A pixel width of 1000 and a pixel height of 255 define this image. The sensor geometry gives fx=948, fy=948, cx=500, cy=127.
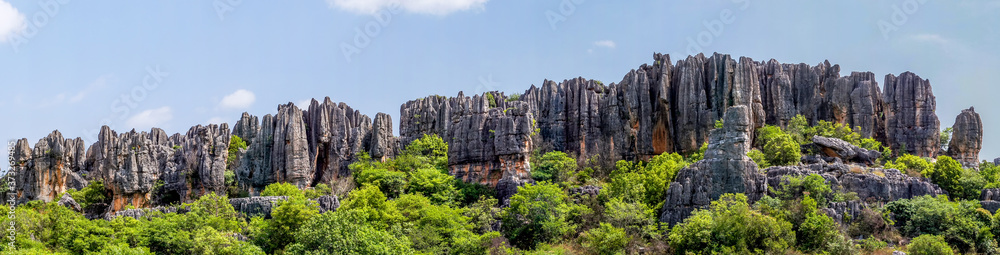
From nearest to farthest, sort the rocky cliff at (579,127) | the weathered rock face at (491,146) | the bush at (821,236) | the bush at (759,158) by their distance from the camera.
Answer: the bush at (821,236) → the bush at (759,158) → the weathered rock face at (491,146) → the rocky cliff at (579,127)

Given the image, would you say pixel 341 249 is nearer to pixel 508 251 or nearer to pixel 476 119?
pixel 508 251

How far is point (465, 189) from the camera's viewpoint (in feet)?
179

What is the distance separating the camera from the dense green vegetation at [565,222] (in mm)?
41656

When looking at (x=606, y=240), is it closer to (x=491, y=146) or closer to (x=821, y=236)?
(x=821, y=236)

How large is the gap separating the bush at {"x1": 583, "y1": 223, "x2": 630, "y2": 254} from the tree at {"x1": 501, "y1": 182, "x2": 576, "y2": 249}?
2.45 m

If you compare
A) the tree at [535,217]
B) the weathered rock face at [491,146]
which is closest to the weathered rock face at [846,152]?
the tree at [535,217]

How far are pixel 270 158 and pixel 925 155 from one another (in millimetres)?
41638

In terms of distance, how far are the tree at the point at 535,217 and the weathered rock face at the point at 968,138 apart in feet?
86.6

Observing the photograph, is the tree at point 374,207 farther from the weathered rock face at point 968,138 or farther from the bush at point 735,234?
the weathered rock face at point 968,138

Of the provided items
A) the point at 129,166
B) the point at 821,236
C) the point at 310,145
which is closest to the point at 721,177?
the point at 821,236

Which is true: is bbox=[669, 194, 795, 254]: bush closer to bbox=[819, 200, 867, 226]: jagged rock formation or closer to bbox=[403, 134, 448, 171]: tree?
bbox=[819, 200, 867, 226]: jagged rock formation

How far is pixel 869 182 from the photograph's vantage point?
150 feet

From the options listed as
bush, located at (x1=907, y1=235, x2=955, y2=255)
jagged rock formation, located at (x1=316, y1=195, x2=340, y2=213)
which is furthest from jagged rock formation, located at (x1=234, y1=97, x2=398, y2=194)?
bush, located at (x1=907, y1=235, x2=955, y2=255)

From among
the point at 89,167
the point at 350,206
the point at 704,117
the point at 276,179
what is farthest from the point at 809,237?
the point at 89,167
